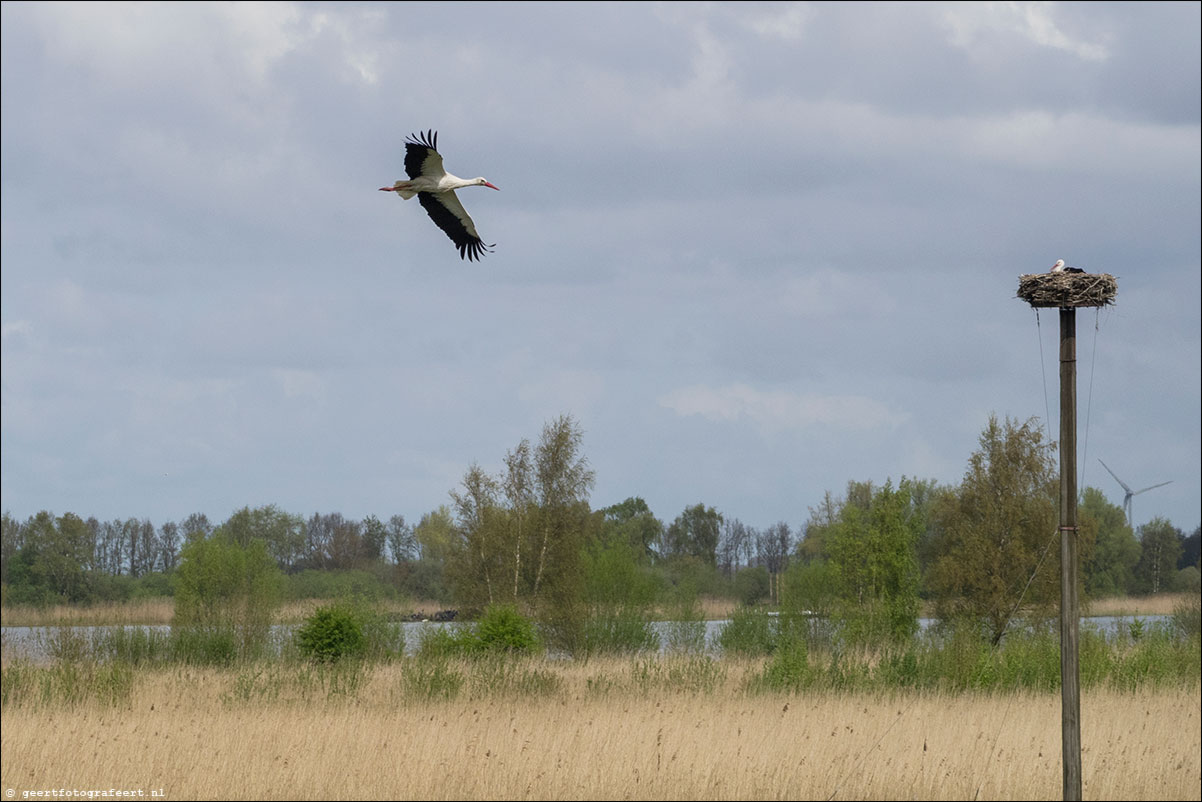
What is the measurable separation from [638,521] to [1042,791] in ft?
200

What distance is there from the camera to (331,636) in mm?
23047

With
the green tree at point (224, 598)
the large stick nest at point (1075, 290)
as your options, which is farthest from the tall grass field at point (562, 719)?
the large stick nest at point (1075, 290)

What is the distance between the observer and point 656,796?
12.4m

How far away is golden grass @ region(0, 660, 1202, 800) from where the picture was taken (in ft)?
41.1

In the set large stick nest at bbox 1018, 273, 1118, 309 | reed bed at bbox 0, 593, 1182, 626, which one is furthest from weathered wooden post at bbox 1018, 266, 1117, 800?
reed bed at bbox 0, 593, 1182, 626

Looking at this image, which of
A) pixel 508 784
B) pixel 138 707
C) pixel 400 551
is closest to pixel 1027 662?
pixel 508 784

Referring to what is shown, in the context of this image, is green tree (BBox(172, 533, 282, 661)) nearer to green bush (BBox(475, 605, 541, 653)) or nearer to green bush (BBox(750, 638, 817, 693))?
green bush (BBox(475, 605, 541, 653))

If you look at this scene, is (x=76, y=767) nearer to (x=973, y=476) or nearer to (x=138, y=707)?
(x=138, y=707)

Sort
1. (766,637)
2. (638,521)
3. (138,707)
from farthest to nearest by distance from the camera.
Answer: (638,521) < (766,637) < (138,707)

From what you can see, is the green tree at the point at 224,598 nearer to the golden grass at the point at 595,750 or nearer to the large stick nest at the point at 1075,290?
the golden grass at the point at 595,750

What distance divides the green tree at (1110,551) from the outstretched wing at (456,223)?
149ft

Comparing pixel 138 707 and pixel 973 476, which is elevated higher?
pixel 973 476

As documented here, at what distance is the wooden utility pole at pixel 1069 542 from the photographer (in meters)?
10.9

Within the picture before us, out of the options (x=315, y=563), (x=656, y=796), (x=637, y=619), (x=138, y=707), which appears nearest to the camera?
(x=656, y=796)
